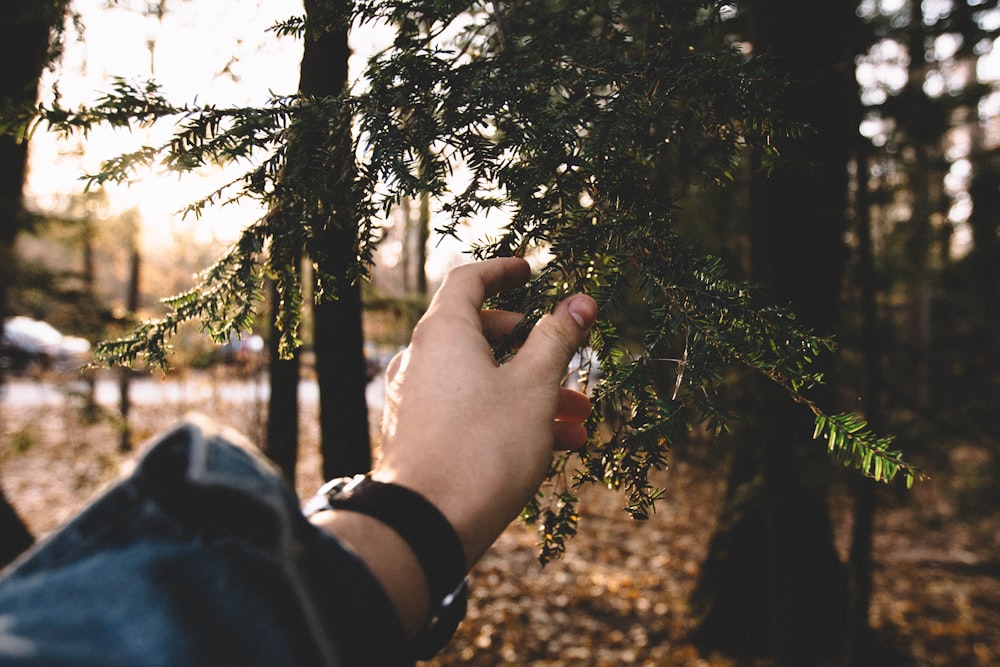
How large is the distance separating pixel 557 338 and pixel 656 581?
6483 mm

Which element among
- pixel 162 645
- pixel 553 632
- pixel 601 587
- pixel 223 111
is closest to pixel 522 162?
pixel 223 111

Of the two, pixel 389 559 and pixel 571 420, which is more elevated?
pixel 571 420

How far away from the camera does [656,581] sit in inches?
260

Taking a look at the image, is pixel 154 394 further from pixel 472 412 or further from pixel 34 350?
pixel 472 412

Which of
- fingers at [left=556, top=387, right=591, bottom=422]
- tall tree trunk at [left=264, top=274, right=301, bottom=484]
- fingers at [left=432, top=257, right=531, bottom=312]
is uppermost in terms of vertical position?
fingers at [left=432, top=257, right=531, bottom=312]

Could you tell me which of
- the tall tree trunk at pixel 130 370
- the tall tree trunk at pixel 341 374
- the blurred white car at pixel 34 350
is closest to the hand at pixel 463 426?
Result: the tall tree trunk at pixel 341 374

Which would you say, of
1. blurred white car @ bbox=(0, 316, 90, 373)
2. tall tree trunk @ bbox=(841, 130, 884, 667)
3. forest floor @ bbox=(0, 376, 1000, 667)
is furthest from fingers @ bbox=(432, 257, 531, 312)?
blurred white car @ bbox=(0, 316, 90, 373)

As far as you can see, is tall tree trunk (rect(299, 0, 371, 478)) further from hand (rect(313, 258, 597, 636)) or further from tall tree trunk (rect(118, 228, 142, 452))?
tall tree trunk (rect(118, 228, 142, 452))

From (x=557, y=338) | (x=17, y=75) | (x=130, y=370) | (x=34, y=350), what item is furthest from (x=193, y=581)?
(x=34, y=350)

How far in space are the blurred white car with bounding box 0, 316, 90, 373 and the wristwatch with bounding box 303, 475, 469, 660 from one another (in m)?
22.6

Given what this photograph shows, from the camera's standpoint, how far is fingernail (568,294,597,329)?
123 cm

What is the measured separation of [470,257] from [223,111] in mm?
727

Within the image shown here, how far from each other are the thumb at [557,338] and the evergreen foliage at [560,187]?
98 millimetres

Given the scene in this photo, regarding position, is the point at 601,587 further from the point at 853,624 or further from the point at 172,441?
the point at 172,441
